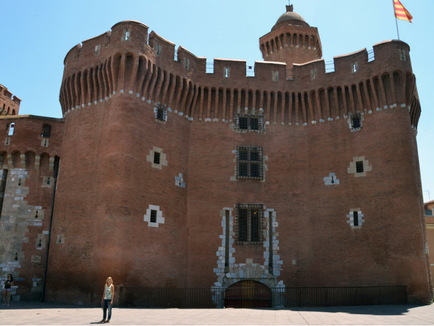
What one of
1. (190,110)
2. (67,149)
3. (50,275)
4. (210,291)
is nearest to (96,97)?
(67,149)

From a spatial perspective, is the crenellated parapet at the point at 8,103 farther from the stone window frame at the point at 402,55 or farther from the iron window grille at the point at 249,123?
the stone window frame at the point at 402,55

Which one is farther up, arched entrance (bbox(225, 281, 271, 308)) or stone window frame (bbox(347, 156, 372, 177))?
stone window frame (bbox(347, 156, 372, 177))

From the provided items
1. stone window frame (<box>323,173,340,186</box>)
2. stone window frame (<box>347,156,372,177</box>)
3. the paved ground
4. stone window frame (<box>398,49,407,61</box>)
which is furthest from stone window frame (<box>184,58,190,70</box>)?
the paved ground

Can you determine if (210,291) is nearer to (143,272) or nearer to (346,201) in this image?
(143,272)

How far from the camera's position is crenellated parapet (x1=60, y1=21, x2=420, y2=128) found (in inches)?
902

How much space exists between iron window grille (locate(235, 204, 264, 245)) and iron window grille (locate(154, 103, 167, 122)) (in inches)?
273

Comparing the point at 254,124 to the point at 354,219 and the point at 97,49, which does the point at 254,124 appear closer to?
the point at 354,219

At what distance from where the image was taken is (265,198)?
79.5ft

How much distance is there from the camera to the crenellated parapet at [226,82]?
22.9 metres

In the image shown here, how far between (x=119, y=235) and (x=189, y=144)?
24.8 ft

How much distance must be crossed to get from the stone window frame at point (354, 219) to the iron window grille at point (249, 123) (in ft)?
24.4

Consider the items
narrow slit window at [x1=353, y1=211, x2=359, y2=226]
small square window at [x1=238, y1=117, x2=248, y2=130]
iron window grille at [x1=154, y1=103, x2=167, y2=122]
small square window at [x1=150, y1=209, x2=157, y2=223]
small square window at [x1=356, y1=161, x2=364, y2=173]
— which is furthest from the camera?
small square window at [x1=238, y1=117, x2=248, y2=130]

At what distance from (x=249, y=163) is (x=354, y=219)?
274 inches

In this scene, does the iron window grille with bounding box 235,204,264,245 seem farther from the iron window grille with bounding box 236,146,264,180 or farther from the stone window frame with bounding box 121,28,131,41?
the stone window frame with bounding box 121,28,131,41
